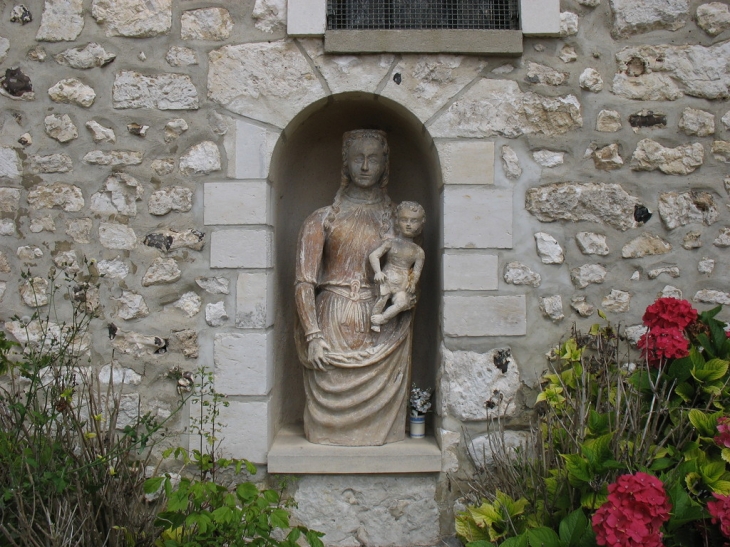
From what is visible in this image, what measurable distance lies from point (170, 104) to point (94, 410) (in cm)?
159

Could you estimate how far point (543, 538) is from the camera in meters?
2.34

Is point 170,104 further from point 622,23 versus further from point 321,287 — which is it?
point 622,23

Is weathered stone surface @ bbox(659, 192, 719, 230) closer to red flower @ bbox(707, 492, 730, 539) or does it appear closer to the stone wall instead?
the stone wall

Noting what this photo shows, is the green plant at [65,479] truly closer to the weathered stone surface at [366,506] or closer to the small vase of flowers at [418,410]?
the weathered stone surface at [366,506]

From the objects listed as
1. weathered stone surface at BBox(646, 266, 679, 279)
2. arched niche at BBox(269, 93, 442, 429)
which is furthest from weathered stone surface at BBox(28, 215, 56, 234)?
weathered stone surface at BBox(646, 266, 679, 279)

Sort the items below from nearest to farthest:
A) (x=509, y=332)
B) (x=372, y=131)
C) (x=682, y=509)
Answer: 1. (x=682, y=509)
2. (x=509, y=332)
3. (x=372, y=131)

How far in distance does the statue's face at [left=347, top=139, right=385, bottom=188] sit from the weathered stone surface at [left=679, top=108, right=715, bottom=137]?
1.60 metres

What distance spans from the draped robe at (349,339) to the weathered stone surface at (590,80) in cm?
129

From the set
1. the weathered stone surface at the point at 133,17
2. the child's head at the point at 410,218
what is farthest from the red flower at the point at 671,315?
the weathered stone surface at the point at 133,17

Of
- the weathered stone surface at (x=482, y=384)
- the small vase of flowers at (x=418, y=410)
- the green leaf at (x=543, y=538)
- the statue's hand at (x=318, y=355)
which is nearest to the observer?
the green leaf at (x=543, y=538)

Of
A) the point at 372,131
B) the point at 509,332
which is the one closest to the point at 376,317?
the point at 509,332

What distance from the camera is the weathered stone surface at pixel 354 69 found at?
340cm

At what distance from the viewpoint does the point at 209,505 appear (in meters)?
2.86

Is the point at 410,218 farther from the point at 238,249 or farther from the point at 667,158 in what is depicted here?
the point at 667,158
